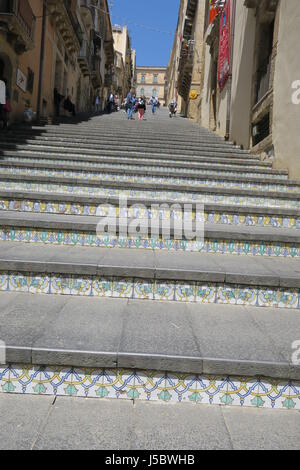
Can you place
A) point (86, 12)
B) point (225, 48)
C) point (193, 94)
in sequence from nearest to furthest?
1. point (225, 48)
2. point (193, 94)
3. point (86, 12)

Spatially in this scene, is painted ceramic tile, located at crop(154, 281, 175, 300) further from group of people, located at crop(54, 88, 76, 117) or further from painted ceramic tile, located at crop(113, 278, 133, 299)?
group of people, located at crop(54, 88, 76, 117)

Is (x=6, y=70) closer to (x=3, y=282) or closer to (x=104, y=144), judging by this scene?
(x=104, y=144)

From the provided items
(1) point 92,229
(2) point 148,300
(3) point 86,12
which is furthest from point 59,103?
(2) point 148,300

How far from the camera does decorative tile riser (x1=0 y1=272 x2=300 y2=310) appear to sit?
2557 mm

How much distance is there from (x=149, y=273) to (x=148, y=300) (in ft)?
0.71

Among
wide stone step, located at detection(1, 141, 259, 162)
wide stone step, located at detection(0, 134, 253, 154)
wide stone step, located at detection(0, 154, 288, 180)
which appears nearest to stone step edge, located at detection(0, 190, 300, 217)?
wide stone step, located at detection(0, 154, 288, 180)

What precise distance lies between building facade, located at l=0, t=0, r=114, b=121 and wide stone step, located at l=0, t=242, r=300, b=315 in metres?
9.50

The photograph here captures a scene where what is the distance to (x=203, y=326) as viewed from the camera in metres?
2.13

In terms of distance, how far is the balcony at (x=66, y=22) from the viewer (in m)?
15.2

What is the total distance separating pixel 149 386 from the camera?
5.94ft

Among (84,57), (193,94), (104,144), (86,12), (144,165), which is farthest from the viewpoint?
(86,12)

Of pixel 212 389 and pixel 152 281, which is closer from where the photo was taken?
pixel 212 389
